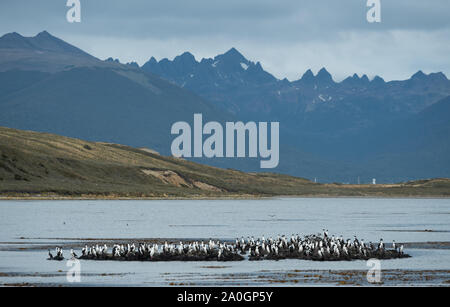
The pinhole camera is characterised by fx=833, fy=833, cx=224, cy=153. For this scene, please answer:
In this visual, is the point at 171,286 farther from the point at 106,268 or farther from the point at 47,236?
the point at 47,236

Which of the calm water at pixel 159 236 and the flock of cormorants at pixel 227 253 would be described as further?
the flock of cormorants at pixel 227 253

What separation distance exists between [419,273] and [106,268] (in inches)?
744

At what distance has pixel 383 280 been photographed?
148ft

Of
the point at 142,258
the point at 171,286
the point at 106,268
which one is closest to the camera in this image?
the point at 171,286

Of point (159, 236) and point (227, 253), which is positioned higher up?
point (159, 236)

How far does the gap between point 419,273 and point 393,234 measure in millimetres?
33639

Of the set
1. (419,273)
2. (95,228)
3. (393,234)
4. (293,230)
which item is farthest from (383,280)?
(95,228)

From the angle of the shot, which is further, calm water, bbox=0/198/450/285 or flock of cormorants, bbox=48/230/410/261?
flock of cormorants, bbox=48/230/410/261

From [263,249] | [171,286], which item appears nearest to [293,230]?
[263,249]

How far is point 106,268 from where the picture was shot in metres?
51.6

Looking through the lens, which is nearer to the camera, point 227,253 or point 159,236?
point 227,253

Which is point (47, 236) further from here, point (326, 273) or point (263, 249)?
point (326, 273)
